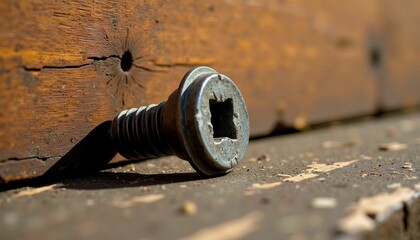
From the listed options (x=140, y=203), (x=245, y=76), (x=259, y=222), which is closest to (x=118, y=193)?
(x=140, y=203)

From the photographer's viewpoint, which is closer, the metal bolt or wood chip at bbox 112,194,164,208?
wood chip at bbox 112,194,164,208

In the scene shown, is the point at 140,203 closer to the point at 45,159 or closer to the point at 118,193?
the point at 118,193

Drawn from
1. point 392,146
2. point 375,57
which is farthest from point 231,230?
point 375,57

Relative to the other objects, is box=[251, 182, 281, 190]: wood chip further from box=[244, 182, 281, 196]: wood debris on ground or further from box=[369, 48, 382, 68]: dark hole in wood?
box=[369, 48, 382, 68]: dark hole in wood

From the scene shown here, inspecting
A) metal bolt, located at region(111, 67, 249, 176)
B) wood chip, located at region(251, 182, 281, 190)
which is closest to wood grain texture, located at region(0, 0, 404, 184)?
metal bolt, located at region(111, 67, 249, 176)

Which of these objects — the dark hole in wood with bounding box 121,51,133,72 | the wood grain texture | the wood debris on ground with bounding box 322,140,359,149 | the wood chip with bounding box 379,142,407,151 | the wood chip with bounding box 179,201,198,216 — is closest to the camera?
the wood chip with bounding box 179,201,198,216

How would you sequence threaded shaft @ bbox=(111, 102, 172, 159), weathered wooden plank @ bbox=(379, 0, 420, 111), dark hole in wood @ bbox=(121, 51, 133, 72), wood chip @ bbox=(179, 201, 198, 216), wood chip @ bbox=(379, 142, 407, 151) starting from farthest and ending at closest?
weathered wooden plank @ bbox=(379, 0, 420, 111) → wood chip @ bbox=(379, 142, 407, 151) → dark hole in wood @ bbox=(121, 51, 133, 72) → threaded shaft @ bbox=(111, 102, 172, 159) → wood chip @ bbox=(179, 201, 198, 216)

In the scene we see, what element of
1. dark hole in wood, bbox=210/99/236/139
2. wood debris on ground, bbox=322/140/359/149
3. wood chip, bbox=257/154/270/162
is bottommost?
wood debris on ground, bbox=322/140/359/149
